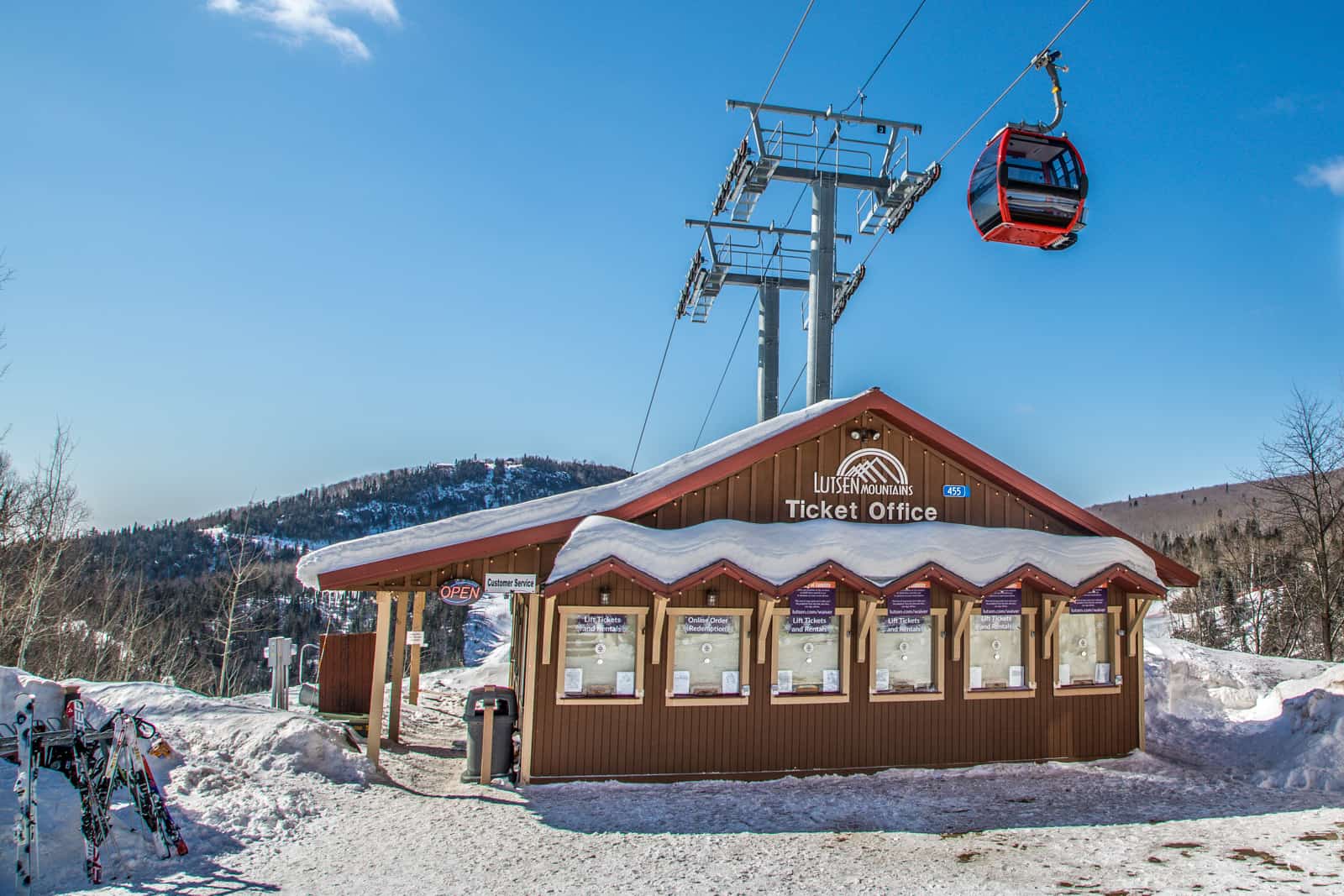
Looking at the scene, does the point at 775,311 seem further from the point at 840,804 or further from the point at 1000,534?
the point at 840,804

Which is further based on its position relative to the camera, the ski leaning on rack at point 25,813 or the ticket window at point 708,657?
the ticket window at point 708,657

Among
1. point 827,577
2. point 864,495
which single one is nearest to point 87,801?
point 827,577

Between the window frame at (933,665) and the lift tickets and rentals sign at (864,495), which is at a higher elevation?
the lift tickets and rentals sign at (864,495)

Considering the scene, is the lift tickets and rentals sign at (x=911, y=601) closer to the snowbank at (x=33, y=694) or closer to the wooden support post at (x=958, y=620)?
the wooden support post at (x=958, y=620)

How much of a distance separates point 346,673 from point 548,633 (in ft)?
23.3

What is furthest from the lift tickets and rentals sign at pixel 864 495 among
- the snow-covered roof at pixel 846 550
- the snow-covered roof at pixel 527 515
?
the snow-covered roof at pixel 527 515

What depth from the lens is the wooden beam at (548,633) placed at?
970cm

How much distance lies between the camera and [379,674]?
1004cm

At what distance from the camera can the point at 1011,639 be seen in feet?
37.4

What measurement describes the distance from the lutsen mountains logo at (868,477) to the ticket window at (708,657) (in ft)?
7.10

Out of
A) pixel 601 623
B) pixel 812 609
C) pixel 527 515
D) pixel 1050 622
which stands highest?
pixel 527 515

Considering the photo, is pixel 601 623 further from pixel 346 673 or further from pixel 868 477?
pixel 346 673

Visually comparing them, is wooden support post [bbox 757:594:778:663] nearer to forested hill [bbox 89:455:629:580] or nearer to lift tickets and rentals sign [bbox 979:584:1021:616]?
lift tickets and rentals sign [bbox 979:584:1021:616]

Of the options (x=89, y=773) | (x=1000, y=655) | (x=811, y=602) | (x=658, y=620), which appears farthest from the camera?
(x=1000, y=655)
